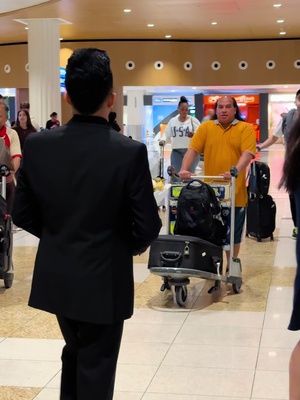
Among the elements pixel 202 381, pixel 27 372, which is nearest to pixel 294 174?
pixel 202 381

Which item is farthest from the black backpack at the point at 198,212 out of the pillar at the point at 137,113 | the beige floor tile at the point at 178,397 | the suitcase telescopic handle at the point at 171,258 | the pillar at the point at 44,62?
the pillar at the point at 137,113

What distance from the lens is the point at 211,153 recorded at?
21.6 ft

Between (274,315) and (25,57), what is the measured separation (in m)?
19.6

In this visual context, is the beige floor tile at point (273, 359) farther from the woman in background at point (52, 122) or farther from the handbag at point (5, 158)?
the woman in background at point (52, 122)

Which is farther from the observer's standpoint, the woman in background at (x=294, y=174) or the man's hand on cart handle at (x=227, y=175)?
the man's hand on cart handle at (x=227, y=175)

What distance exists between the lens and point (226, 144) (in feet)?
21.3

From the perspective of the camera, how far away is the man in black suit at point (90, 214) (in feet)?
8.41

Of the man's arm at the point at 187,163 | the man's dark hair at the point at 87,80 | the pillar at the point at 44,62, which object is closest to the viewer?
the man's dark hair at the point at 87,80

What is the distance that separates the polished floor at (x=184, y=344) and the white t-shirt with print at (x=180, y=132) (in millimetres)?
5214

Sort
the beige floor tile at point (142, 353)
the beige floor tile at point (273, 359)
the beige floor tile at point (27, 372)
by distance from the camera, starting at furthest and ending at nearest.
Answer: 1. the beige floor tile at point (142, 353)
2. the beige floor tile at point (273, 359)
3. the beige floor tile at point (27, 372)

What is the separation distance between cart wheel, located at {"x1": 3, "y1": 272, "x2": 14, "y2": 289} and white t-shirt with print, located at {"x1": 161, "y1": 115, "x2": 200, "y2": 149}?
596 cm

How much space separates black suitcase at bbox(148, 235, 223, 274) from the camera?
573 cm

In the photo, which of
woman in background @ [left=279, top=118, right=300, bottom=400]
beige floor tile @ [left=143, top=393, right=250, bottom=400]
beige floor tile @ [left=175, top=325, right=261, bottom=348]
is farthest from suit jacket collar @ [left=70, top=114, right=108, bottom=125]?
beige floor tile @ [left=175, top=325, right=261, bottom=348]

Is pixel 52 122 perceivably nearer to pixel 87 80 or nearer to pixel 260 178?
pixel 260 178
